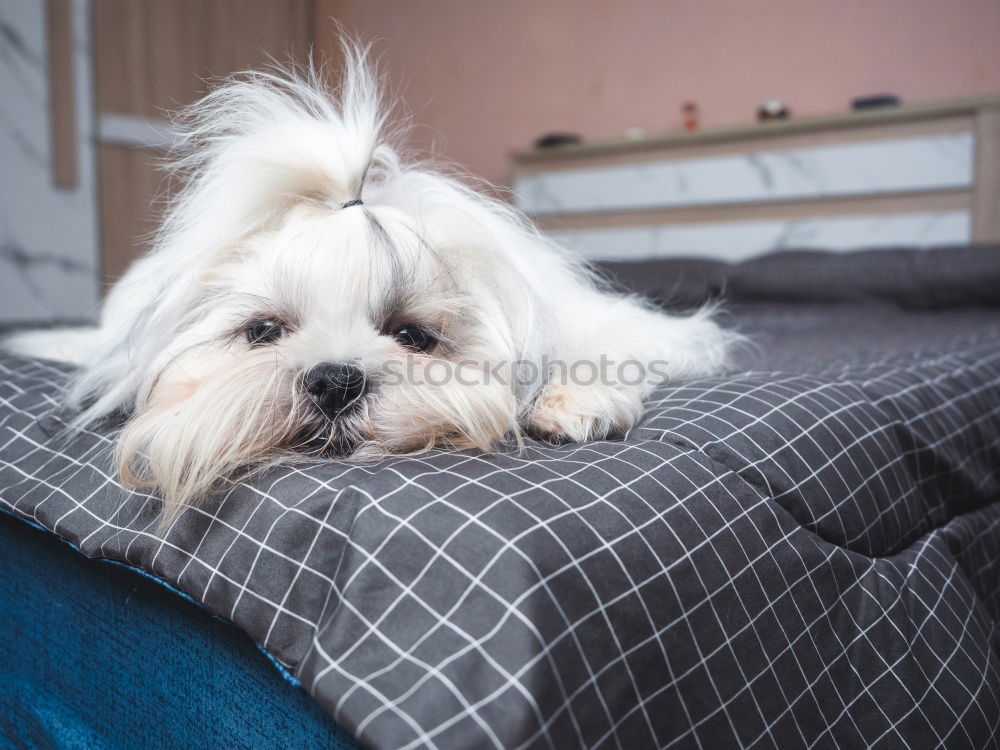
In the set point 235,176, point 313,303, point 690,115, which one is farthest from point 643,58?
point 313,303

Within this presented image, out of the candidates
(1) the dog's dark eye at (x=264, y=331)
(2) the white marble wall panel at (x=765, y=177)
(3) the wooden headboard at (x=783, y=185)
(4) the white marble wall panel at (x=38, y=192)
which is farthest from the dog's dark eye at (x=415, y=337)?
(4) the white marble wall panel at (x=38, y=192)

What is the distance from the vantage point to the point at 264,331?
106 centimetres

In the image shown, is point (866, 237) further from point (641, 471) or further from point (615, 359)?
point (641, 471)

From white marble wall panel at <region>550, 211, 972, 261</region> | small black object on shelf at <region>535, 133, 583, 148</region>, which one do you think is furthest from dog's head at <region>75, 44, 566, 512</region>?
small black object on shelf at <region>535, 133, 583, 148</region>

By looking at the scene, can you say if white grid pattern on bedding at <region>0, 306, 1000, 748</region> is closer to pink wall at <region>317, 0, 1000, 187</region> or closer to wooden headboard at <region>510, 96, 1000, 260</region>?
pink wall at <region>317, 0, 1000, 187</region>

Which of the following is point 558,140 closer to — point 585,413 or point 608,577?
point 585,413

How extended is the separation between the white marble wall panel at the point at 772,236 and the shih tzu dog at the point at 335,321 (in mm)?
2012

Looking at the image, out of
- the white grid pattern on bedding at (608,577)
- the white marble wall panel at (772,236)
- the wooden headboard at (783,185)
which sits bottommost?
the white grid pattern on bedding at (608,577)

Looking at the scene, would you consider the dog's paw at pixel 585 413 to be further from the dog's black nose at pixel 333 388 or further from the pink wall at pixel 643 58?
the pink wall at pixel 643 58

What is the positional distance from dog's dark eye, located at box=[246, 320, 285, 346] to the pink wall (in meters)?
2.27

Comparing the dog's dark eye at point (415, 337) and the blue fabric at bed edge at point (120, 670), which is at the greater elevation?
the dog's dark eye at point (415, 337)

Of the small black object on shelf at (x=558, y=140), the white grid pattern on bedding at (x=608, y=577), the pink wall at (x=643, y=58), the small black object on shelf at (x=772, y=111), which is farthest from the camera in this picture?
the small black object on shelf at (x=558, y=140)

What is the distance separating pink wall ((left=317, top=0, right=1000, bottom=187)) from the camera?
11.7ft

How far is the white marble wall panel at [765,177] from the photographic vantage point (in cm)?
341
